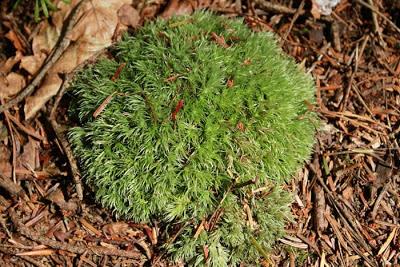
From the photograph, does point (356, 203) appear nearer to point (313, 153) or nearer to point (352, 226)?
point (352, 226)

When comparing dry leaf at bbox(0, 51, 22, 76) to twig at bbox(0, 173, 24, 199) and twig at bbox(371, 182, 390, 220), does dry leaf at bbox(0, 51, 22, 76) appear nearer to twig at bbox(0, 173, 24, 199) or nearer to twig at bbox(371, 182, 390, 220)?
twig at bbox(0, 173, 24, 199)

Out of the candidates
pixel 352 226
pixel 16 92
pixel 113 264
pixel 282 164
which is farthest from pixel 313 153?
pixel 16 92

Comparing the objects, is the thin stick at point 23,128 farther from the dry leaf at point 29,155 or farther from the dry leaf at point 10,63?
the dry leaf at point 10,63

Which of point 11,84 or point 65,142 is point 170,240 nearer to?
point 65,142

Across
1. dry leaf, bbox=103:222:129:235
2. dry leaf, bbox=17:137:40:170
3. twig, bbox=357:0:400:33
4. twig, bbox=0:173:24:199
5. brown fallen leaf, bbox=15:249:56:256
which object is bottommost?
brown fallen leaf, bbox=15:249:56:256

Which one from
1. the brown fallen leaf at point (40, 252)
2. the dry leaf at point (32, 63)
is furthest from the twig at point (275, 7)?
the brown fallen leaf at point (40, 252)

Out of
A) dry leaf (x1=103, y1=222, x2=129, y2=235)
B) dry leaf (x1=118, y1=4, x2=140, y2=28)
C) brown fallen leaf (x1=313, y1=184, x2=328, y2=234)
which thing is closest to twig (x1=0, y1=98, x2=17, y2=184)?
dry leaf (x1=103, y1=222, x2=129, y2=235)
